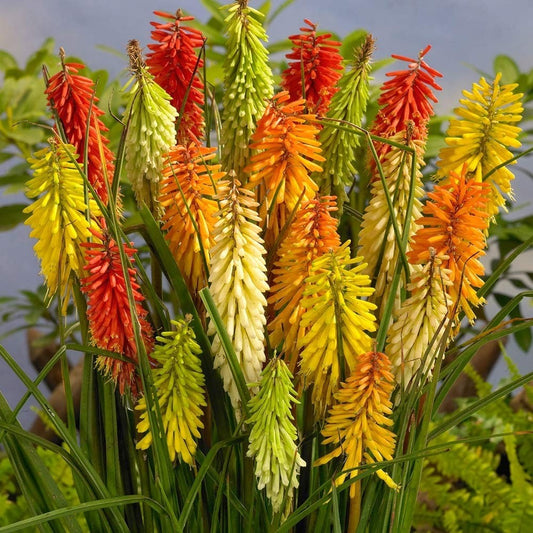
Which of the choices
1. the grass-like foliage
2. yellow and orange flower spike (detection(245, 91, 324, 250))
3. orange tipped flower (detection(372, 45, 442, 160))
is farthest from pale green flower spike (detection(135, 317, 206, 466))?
orange tipped flower (detection(372, 45, 442, 160))

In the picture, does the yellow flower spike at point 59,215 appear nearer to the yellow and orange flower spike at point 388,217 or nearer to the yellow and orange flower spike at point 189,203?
the yellow and orange flower spike at point 189,203

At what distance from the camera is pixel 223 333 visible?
478 mm

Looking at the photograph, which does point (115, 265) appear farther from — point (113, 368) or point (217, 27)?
point (217, 27)

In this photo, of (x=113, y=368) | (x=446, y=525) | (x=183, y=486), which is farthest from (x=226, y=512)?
(x=446, y=525)

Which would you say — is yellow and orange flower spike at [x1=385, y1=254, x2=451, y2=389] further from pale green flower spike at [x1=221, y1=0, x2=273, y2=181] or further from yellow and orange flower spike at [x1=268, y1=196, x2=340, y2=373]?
pale green flower spike at [x1=221, y1=0, x2=273, y2=181]

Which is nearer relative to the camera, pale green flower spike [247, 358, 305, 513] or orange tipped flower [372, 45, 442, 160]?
pale green flower spike [247, 358, 305, 513]

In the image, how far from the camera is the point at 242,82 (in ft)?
1.91

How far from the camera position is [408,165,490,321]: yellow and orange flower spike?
1.70 ft

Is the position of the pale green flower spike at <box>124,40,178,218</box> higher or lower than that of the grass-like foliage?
higher

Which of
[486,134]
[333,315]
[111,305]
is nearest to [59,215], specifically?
[111,305]

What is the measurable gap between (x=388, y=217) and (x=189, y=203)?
143 millimetres

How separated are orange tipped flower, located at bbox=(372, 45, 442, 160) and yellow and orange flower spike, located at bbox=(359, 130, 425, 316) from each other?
29mm

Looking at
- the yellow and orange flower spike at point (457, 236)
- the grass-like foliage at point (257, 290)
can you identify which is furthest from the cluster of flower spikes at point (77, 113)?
the yellow and orange flower spike at point (457, 236)

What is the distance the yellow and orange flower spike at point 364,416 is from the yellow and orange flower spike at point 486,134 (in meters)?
0.19
